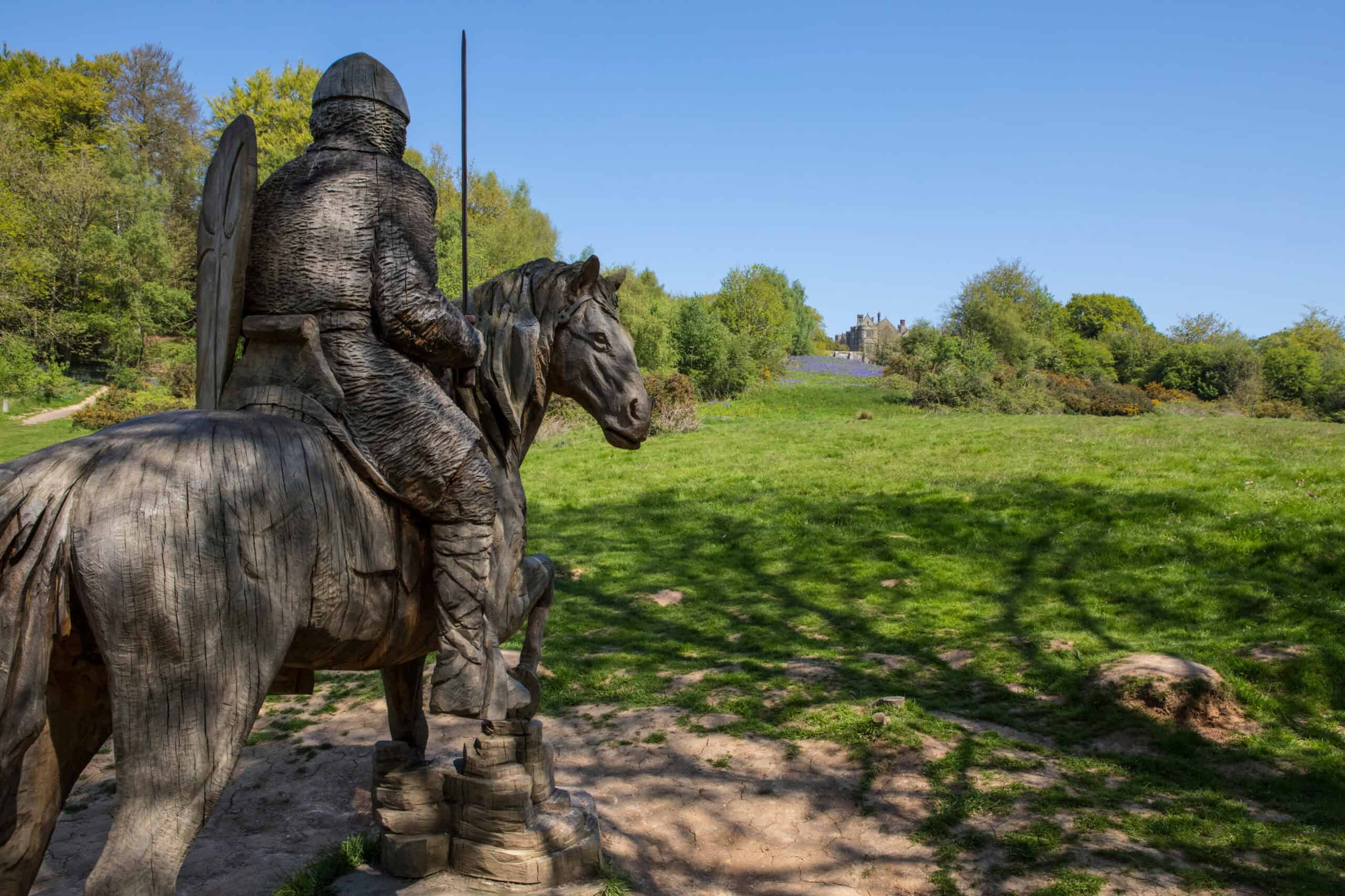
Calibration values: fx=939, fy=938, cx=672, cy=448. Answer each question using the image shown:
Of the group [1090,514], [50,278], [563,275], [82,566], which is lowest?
[1090,514]

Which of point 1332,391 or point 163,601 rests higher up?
point 1332,391

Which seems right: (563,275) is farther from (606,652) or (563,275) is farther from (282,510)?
(606,652)

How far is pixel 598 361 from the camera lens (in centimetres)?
444

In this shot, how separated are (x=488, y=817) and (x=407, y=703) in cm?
77

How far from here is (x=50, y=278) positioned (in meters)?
32.5

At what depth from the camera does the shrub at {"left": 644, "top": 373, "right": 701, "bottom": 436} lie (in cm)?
2472

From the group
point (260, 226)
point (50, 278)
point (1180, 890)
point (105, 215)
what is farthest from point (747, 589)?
point (105, 215)

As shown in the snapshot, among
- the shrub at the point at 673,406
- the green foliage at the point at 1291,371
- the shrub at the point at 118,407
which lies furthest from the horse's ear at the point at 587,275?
the green foliage at the point at 1291,371

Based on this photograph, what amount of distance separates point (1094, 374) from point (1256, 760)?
4117cm

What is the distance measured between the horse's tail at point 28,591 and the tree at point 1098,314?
80.8 metres

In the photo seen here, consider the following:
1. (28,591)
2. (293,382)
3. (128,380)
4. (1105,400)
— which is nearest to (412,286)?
(293,382)

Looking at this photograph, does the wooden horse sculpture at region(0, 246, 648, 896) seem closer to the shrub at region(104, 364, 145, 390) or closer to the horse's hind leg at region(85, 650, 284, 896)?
the horse's hind leg at region(85, 650, 284, 896)

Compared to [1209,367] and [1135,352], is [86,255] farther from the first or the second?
[1135,352]

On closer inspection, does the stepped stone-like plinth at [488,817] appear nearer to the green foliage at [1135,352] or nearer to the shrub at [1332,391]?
the shrub at [1332,391]
